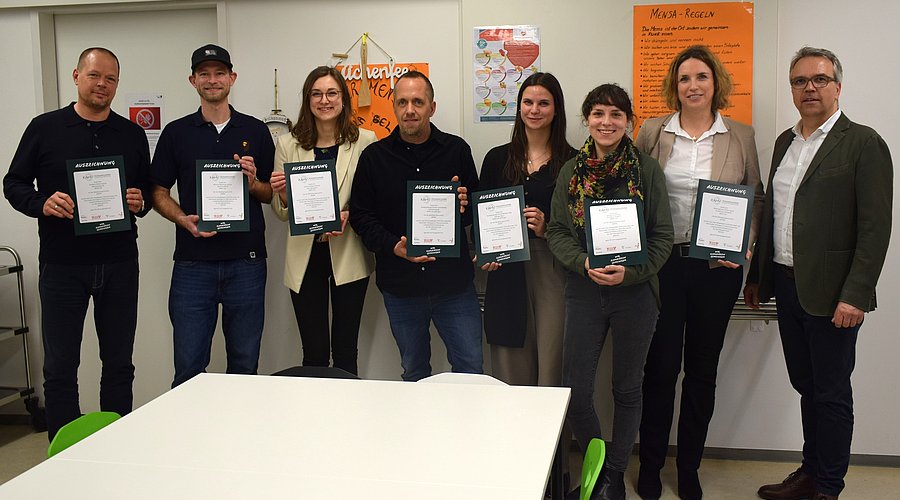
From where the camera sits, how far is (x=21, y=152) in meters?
3.71

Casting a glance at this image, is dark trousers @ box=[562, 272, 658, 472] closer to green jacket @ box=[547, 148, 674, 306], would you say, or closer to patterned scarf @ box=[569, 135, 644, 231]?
green jacket @ box=[547, 148, 674, 306]

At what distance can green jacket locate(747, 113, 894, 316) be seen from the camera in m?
3.13

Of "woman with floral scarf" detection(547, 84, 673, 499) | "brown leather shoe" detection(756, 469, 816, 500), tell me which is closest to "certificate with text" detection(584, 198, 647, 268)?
"woman with floral scarf" detection(547, 84, 673, 499)

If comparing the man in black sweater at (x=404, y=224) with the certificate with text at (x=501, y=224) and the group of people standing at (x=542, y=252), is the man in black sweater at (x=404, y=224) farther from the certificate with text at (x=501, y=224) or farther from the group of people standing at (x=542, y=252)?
the certificate with text at (x=501, y=224)

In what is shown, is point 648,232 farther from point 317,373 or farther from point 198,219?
point 198,219

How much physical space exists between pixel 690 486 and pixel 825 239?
127 centimetres

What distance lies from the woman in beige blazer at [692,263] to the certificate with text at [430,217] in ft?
3.00

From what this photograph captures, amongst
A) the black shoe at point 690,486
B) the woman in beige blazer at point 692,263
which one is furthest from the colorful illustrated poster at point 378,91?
the black shoe at point 690,486

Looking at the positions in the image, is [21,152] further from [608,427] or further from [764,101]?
[764,101]

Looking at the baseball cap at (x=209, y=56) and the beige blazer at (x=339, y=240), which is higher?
the baseball cap at (x=209, y=56)

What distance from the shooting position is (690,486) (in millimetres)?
3662

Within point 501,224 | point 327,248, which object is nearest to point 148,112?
point 327,248

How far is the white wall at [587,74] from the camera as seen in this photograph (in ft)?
12.6

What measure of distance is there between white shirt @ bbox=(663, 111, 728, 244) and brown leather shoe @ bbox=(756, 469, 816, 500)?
123 centimetres
